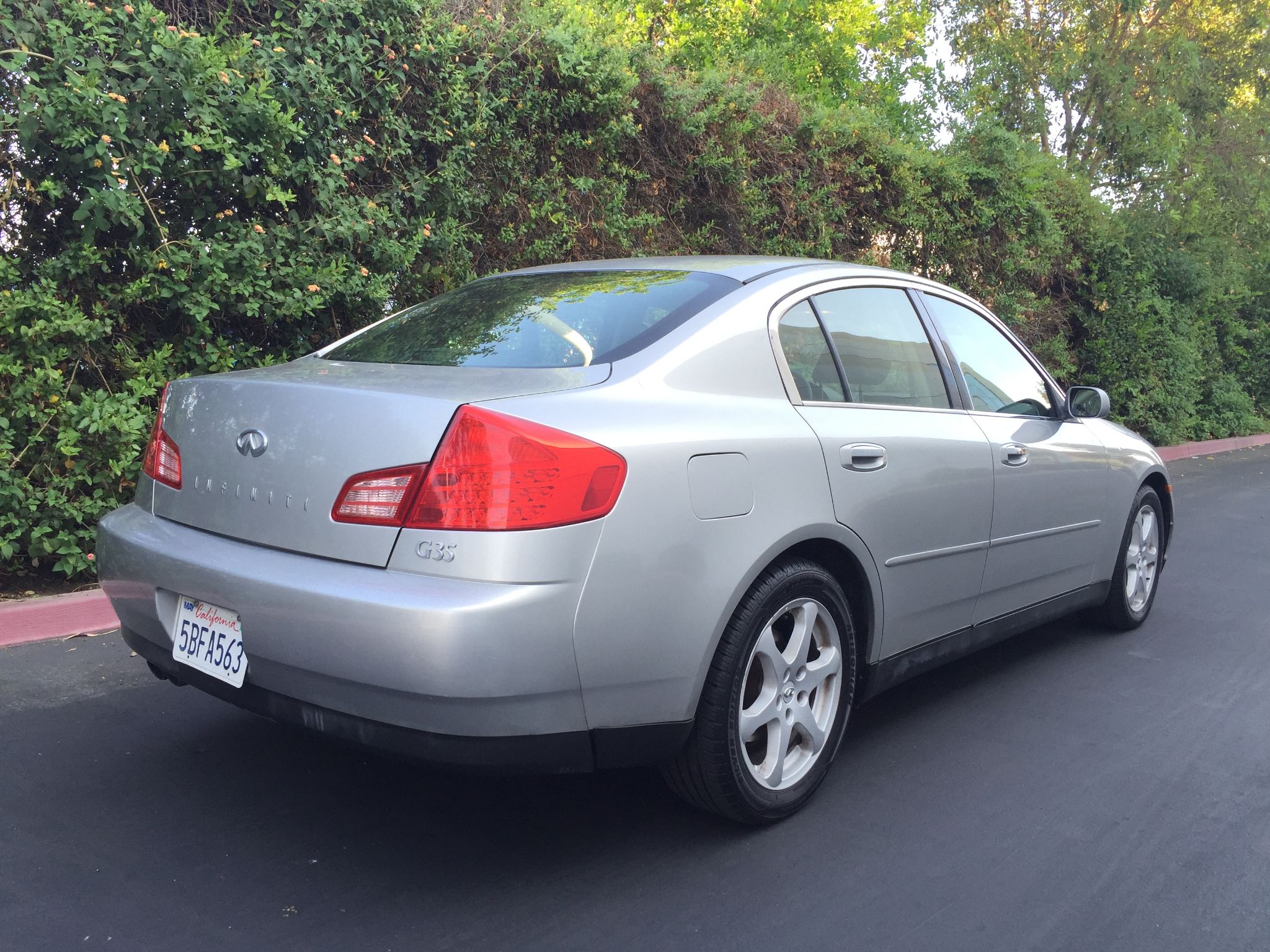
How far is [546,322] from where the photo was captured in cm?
318

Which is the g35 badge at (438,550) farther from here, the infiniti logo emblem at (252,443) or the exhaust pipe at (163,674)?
the exhaust pipe at (163,674)

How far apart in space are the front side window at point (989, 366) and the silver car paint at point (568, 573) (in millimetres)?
1125

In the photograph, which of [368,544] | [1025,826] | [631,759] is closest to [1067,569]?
[1025,826]

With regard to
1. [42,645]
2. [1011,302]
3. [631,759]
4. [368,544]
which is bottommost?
[42,645]

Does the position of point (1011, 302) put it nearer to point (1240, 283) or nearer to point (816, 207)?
point (816, 207)

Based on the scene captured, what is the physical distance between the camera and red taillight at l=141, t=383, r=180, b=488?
2.93m

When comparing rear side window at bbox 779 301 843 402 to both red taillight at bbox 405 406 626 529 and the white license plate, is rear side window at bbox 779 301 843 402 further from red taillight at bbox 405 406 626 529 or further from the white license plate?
the white license plate

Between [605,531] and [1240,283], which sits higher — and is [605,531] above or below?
below

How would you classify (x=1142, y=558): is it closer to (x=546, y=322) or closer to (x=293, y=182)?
(x=546, y=322)

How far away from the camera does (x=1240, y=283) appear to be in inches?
601

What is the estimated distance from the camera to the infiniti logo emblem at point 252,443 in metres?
2.66

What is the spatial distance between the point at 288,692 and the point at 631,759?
2.67 ft

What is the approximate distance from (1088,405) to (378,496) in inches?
125

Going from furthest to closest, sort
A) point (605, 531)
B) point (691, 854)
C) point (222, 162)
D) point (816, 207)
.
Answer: point (816, 207) → point (222, 162) → point (691, 854) → point (605, 531)
